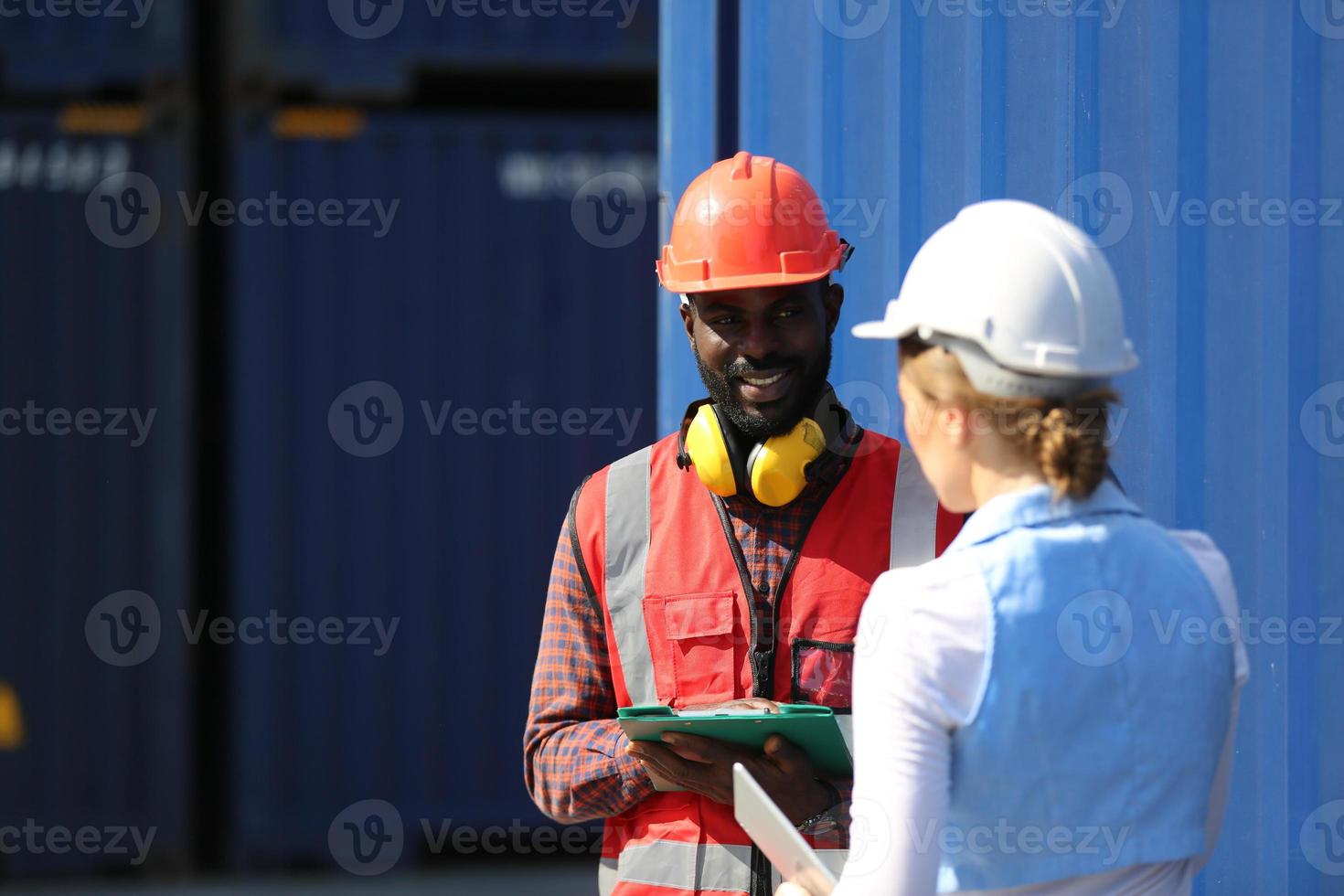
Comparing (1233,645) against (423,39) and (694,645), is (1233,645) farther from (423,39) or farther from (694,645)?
(423,39)

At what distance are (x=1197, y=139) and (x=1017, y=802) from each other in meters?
1.84

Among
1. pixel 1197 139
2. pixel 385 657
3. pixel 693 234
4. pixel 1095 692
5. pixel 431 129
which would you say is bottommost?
pixel 385 657

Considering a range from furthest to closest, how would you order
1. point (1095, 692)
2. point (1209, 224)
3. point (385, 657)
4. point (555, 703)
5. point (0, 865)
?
point (385, 657)
point (0, 865)
point (1209, 224)
point (555, 703)
point (1095, 692)

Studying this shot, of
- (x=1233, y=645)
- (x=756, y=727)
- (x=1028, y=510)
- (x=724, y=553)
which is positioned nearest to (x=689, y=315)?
(x=724, y=553)

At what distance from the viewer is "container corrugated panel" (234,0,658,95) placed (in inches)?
328

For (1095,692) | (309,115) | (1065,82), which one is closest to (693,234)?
(1065,82)

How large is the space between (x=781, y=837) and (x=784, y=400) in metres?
1.04

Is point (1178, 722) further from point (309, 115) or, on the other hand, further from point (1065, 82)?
point (309, 115)

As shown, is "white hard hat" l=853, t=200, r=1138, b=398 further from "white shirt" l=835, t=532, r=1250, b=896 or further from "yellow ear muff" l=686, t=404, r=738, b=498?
"yellow ear muff" l=686, t=404, r=738, b=498

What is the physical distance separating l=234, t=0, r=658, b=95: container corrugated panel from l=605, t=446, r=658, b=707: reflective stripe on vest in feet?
19.9

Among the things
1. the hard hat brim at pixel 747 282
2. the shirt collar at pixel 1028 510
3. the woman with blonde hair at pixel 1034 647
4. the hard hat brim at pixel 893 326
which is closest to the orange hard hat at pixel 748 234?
the hard hat brim at pixel 747 282

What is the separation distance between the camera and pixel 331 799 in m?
A: 8.19

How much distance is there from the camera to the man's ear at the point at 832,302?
2895 mm

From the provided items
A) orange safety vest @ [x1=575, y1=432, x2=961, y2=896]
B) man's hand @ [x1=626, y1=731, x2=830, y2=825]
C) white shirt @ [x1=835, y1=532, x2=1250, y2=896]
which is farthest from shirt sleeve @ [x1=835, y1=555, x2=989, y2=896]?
orange safety vest @ [x1=575, y1=432, x2=961, y2=896]
